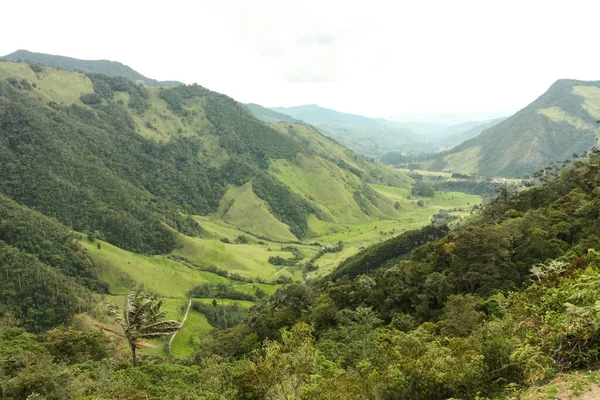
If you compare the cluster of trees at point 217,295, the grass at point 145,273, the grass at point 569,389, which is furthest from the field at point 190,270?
the grass at point 569,389

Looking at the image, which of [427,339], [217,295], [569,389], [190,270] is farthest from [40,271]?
[569,389]

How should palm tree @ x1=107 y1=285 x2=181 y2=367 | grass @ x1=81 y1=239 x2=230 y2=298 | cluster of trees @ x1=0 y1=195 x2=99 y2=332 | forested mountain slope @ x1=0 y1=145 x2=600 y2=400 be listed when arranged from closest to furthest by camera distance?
forested mountain slope @ x1=0 y1=145 x2=600 y2=400 < palm tree @ x1=107 y1=285 x2=181 y2=367 < cluster of trees @ x1=0 y1=195 x2=99 y2=332 < grass @ x1=81 y1=239 x2=230 y2=298

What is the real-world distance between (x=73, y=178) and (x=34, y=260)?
79.5 meters

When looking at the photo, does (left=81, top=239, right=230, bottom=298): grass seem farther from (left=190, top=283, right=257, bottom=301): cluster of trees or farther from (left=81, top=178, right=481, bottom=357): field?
(left=190, top=283, right=257, bottom=301): cluster of trees

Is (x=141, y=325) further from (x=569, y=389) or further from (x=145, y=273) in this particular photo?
(x=145, y=273)

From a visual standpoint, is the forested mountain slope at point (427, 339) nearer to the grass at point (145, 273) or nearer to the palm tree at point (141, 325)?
the palm tree at point (141, 325)

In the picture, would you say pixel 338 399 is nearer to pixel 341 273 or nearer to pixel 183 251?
pixel 341 273

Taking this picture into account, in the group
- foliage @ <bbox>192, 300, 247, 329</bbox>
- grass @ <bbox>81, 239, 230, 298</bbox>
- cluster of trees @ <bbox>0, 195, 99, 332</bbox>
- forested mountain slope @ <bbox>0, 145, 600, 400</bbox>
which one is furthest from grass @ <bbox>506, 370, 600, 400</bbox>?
grass @ <bbox>81, 239, 230, 298</bbox>

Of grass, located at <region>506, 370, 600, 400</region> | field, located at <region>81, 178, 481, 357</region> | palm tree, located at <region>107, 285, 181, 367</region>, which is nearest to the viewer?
grass, located at <region>506, 370, 600, 400</region>

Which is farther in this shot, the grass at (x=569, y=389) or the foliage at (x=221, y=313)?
the foliage at (x=221, y=313)

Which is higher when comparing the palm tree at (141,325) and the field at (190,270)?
the palm tree at (141,325)

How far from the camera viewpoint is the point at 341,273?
123 m

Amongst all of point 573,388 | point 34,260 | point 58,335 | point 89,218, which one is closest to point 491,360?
point 573,388

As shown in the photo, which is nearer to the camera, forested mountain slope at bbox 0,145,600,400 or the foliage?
forested mountain slope at bbox 0,145,600,400
